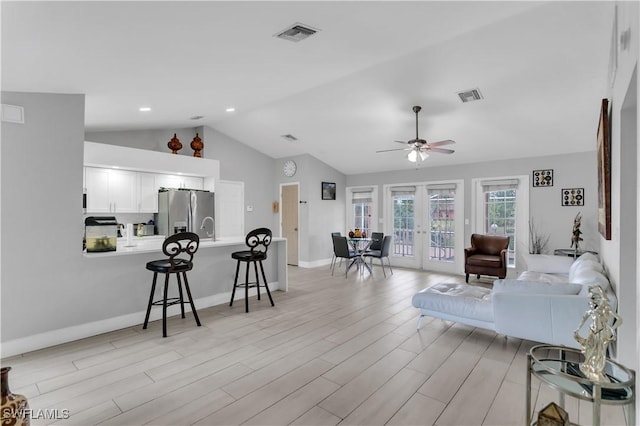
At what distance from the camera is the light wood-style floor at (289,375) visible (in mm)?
2105

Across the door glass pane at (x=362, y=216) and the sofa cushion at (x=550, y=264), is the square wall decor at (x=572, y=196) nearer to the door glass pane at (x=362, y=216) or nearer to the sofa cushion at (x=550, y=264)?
the sofa cushion at (x=550, y=264)

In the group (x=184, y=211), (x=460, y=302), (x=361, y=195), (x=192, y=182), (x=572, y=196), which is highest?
(x=192, y=182)

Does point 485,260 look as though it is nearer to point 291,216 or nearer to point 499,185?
point 499,185

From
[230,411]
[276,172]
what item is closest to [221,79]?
[230,411]

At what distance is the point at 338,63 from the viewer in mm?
3557

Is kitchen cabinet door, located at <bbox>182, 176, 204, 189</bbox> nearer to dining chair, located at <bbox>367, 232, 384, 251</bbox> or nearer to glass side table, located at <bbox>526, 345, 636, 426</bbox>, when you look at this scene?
dining chair, located at <bbox>367, 232, 384, 251</bbox>

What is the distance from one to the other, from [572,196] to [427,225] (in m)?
2.67

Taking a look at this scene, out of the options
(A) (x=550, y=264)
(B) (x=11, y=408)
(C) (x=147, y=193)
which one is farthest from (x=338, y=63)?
(A) (x=550, y=264)

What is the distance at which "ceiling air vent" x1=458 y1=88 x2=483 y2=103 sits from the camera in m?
4.26

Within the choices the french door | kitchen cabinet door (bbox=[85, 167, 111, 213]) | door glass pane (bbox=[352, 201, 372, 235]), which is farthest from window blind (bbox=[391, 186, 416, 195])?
kitchen cabinet door (bbox=[85, 167, 111, 213])

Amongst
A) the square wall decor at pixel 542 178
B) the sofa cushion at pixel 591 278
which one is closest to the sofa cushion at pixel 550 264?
the square wall decor at pixel 542 178

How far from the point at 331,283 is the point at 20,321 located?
417 cm

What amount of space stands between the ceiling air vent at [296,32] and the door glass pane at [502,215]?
536 centimetres

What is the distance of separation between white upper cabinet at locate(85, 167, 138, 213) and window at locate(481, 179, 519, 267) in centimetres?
652
